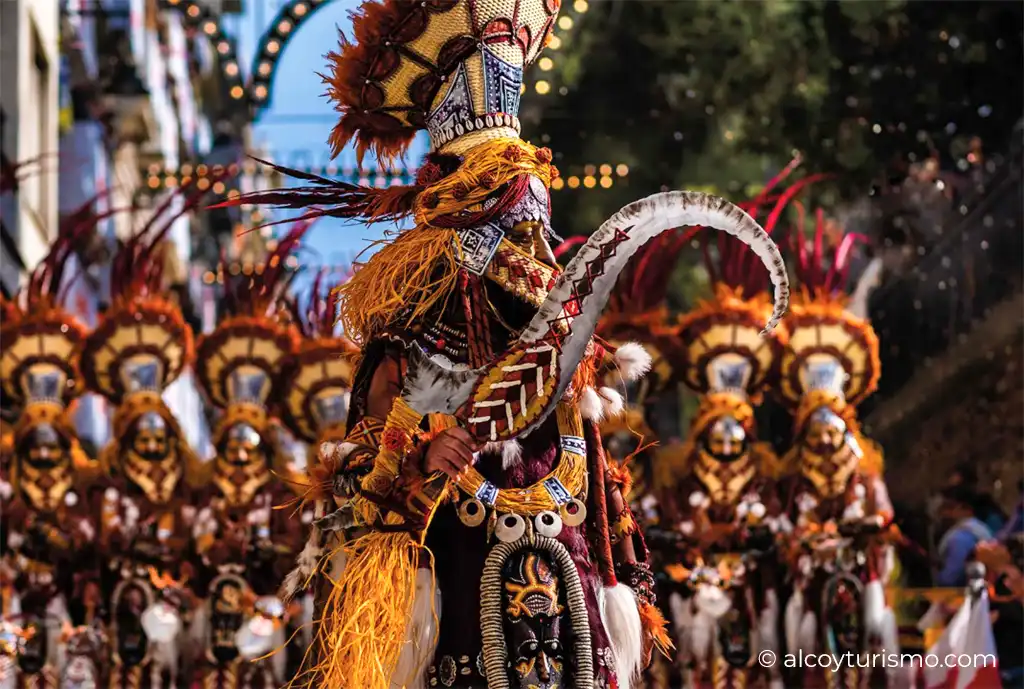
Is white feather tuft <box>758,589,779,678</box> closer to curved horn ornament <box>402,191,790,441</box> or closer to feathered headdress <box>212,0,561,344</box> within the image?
feathered headdress <box>212,0,561,344</box>

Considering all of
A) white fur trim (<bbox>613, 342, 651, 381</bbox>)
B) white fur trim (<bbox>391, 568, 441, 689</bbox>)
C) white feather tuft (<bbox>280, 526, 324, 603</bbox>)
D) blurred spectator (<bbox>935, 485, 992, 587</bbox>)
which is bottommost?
blurred spectator (<bbox>935, 485, 992, 587</bbox>)

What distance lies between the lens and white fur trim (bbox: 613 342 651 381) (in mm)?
4809

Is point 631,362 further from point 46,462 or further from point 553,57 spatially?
point 553,57

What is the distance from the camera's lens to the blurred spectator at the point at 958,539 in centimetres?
1101

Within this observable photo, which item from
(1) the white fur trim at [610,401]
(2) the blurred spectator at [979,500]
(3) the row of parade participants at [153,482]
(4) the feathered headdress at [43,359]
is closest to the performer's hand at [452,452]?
(1) the white fur trim at [610,401]

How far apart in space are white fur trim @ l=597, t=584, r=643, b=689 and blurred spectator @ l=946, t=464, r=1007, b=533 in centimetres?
748

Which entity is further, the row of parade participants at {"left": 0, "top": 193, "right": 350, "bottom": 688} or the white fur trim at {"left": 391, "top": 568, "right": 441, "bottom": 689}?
Answer: the row of parade participants at {"left": 0, "top": 193, "right": 350, "bottom": 688}

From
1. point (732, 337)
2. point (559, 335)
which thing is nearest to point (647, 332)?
point (732, 337)

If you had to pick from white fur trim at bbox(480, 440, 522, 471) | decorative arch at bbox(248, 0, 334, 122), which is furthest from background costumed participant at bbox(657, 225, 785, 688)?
white fur trim at bbox(480, 440, 522, 471)

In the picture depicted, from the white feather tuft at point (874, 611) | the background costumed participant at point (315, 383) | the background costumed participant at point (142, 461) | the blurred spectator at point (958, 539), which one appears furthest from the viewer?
the blurred spectator at point (958, 539)

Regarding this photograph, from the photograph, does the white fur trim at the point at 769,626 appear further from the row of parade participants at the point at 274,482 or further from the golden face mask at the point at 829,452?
the golden face mask at the point at 829,452

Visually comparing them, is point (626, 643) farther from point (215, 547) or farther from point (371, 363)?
point (215, 547)

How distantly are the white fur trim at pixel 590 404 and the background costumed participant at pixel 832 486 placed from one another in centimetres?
569

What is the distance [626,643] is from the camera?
4.66 m
